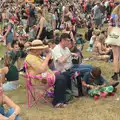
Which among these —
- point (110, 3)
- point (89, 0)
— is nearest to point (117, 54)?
point (110, 3)

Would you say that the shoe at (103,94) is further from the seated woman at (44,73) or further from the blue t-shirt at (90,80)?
the seated woman at (44,73)

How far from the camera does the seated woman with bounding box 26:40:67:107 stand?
5469 millimetres

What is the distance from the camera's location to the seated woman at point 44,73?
547cm

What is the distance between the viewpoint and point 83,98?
6055mm

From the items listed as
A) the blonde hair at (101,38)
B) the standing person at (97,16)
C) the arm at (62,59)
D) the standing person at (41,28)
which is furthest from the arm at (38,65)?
the standing person at (97,16)

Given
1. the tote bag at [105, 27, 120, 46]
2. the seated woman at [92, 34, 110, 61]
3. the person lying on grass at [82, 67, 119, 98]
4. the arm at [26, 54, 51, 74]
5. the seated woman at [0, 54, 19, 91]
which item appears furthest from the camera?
the seated woman at [92, 34, 110, 61]

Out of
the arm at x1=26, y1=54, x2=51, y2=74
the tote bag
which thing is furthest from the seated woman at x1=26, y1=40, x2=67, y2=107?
the tote bag

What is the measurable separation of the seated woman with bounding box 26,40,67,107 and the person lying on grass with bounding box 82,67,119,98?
54 centimetres

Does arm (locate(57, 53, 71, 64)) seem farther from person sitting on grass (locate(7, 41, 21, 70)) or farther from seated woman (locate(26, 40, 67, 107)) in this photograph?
person sitting on grass (locate(7, 41, 21, 70))

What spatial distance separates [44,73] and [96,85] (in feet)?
3.54

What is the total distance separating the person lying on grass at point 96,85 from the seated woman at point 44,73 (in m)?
0.54

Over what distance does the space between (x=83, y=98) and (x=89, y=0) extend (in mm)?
19447

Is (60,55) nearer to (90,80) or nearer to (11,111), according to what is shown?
(90,80)

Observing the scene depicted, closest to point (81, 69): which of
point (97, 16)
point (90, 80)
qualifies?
point (90, 80)
